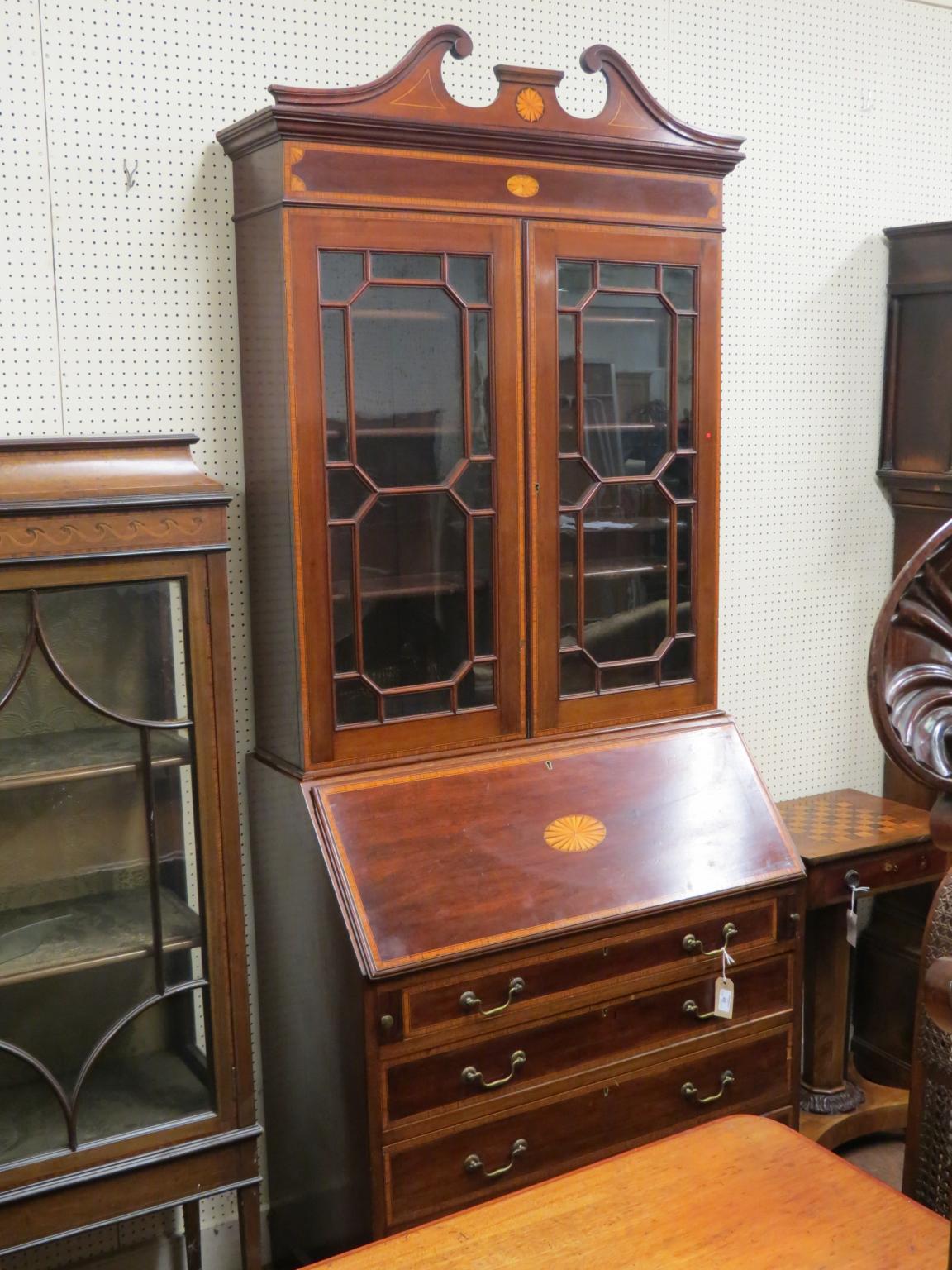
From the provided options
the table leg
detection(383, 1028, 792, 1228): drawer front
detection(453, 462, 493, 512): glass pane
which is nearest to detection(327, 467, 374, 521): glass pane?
detection(453, 462, 493, 512): glass pane

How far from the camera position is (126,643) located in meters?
2.33

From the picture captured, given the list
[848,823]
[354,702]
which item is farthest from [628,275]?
[848,823]

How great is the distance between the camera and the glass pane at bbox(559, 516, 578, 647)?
2.78 m

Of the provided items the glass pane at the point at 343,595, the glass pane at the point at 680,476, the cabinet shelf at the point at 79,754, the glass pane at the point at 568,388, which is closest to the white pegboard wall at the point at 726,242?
the glass pane at the point at 343,595

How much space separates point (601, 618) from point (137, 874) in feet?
3.70

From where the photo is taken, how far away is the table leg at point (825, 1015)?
337cm

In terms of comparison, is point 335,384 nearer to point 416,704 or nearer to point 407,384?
point 407,384

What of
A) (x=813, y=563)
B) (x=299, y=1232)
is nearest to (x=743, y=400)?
(x=813, y=563)

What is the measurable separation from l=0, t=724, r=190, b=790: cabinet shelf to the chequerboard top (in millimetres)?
1596

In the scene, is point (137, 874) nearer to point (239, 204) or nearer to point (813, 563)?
point (239, 204)

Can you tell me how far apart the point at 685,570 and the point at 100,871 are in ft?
4.69

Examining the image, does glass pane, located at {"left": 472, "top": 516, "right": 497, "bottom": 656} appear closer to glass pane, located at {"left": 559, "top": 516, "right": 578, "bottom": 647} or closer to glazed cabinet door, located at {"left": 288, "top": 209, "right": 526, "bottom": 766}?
glazed cabinet door, located at {"left": 288, "top": 209, "right": 526, "bottom": 766}

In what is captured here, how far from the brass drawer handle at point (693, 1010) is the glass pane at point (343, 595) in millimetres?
1028

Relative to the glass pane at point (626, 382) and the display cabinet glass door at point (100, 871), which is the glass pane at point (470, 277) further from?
the display cabinet glass door at point (100, 871)
